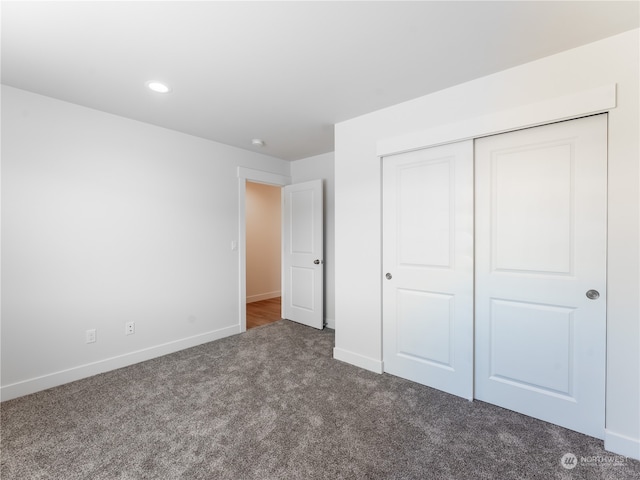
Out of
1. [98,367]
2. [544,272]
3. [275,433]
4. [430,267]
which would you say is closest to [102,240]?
[98,367]

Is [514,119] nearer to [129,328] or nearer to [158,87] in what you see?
[158,87]

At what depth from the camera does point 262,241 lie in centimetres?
574

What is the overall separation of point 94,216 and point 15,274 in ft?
2.23

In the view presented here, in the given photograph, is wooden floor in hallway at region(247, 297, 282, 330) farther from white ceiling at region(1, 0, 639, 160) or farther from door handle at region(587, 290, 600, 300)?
door handle at region(587, 290, 600, 300)

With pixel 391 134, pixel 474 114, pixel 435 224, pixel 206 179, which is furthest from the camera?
pixel 206 179

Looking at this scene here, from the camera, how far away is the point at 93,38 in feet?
5.33

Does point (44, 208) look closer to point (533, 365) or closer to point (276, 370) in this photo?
point (276, 370)

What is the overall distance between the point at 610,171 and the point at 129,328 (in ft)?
12.8

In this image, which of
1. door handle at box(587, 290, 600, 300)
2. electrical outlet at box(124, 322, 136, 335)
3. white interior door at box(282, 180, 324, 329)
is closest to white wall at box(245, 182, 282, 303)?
white interior door at box(282, 180, 324, 329)

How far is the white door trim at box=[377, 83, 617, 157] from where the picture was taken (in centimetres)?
164

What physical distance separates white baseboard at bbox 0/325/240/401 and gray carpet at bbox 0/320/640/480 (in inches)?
3.1

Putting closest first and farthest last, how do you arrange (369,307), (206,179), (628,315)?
(628,315)
(369,307)
(206,179)

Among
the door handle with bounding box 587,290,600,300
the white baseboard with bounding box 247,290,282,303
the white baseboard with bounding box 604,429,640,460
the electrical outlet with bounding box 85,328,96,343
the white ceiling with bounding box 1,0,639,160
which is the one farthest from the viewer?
the white baseboard with bounding box 247,290,282,303

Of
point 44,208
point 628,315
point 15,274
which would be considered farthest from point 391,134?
point 15,274
